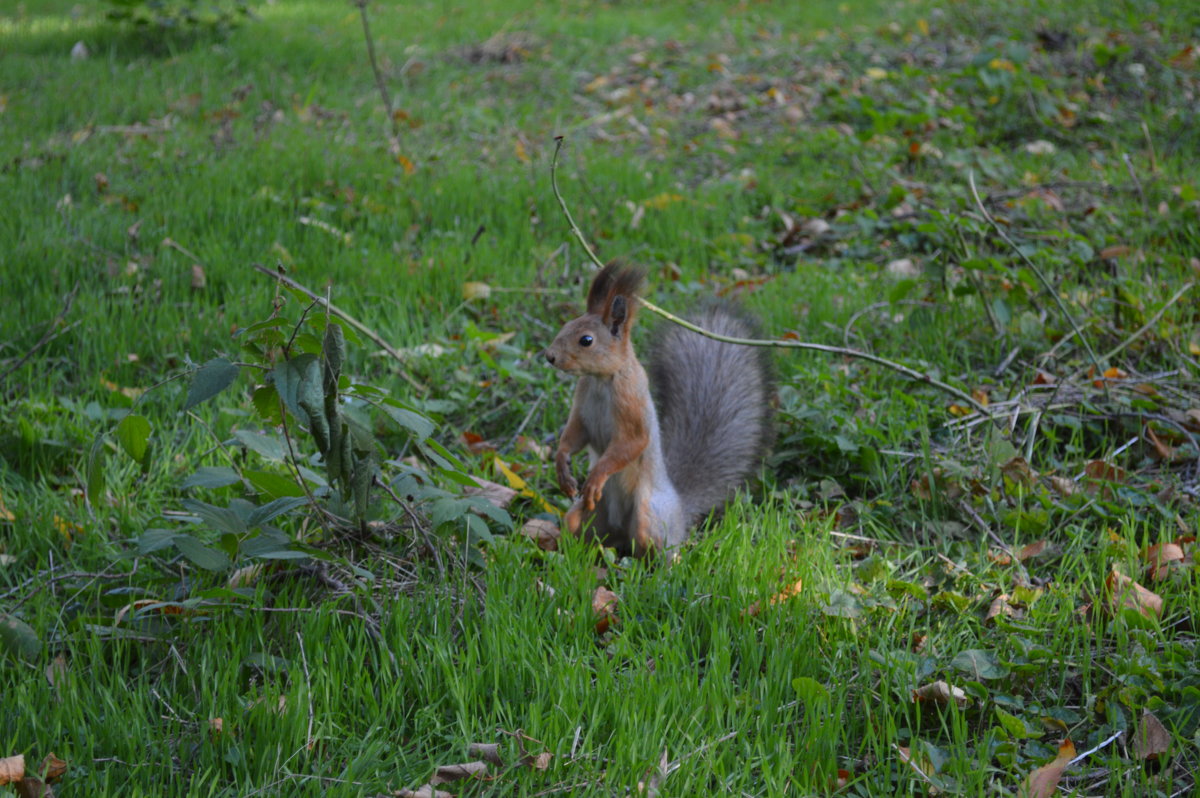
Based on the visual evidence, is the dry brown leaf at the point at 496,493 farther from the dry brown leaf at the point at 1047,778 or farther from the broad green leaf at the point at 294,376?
the dry brown leaf at the point at 1047,778

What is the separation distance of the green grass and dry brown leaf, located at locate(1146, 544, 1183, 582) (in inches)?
1.5

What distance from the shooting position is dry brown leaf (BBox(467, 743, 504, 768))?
160cm

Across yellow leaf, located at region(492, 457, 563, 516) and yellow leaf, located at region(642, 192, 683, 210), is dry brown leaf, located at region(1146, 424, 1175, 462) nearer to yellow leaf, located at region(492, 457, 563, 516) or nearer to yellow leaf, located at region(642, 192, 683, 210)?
yellow leaf, located at region(492, 457, 563, 516)

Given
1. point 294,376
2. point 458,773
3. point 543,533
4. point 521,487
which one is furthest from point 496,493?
point 458,773

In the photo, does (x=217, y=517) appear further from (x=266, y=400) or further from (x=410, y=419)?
(x=410, y=419)

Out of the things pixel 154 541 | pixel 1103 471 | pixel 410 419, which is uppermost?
pixel 410 419

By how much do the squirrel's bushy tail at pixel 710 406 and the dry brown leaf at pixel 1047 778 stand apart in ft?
3.26

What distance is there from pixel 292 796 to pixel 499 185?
3365 mm

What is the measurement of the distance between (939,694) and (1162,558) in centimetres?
69

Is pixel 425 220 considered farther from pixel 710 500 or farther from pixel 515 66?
pixel 515 66

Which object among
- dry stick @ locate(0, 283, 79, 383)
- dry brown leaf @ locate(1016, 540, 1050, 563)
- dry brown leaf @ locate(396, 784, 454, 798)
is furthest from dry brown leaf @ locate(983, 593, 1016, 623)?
dry stick @ locate(0, 283, 79, 383)

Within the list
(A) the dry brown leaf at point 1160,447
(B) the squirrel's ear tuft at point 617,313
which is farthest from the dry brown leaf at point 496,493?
(A) the dry brown leaf at point 1160,447

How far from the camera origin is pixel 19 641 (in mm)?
1817

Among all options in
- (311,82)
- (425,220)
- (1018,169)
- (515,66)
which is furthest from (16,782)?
(515,66)
